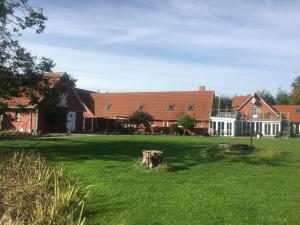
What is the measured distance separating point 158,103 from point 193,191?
5230 cm

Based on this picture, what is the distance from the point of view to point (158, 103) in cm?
6425

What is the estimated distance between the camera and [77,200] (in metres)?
9.74

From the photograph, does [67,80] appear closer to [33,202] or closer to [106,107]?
[33,202]

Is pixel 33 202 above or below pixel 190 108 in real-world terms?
below

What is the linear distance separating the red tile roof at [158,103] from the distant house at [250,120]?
6.21 ft

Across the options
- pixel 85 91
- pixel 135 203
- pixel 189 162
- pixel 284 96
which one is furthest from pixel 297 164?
pixel 284 96

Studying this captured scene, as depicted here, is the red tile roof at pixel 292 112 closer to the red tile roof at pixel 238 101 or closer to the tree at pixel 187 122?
the red tile roof at pixel 238 101

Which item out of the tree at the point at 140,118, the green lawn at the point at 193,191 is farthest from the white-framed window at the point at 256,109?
the green lawn at the point at 193,191

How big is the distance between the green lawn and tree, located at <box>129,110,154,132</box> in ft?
126

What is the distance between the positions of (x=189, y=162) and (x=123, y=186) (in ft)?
19.9

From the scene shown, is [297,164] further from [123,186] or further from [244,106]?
[244,106]

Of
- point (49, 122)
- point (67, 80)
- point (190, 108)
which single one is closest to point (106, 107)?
point (190, 108)

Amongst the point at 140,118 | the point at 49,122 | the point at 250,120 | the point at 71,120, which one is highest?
the point at 250,120

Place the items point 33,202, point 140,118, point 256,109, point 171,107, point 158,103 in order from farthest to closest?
point 256,109
point 158,103
point 171,107
point 140,118
point 33,202
